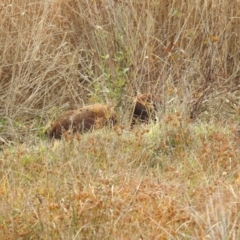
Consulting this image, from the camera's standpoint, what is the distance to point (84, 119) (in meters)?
5.40

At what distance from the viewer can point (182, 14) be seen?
642cm

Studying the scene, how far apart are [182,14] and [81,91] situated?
1.09m

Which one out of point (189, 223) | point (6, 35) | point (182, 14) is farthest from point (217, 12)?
point (189, 223)

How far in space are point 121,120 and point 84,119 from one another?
319 millimetres

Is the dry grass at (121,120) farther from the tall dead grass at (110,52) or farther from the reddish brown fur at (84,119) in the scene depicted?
the reddish brown fur at (84,119)

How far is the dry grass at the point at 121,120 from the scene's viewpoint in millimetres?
3162

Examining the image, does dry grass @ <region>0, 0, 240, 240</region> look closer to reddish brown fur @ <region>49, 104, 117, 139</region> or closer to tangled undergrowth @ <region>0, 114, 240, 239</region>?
tangled undergrowth @ <region>0, 114, 240, 239</region>

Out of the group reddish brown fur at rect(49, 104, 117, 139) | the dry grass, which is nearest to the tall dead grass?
the dry grass

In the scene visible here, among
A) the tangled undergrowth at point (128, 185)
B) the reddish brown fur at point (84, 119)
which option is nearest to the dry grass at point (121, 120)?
the tangled undergrowth at point (128, 185)

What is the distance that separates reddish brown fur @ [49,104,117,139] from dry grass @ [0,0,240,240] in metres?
0.14

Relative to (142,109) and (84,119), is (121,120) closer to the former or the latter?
(142,109)

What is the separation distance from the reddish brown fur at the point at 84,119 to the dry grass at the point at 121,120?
138 millimetres

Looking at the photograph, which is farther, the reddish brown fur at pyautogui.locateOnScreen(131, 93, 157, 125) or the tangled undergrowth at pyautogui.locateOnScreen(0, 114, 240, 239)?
the reddish brown fur at pyautogui.locateOnScreen(131, 93, 157, 125)

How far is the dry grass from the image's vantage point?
3.16 metres
